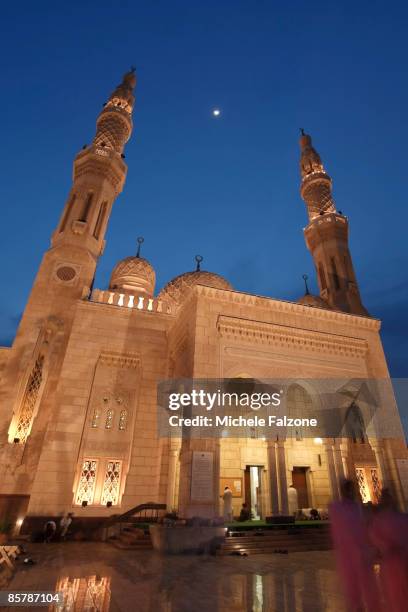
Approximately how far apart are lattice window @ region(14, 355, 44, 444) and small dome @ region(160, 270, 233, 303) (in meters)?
7.98

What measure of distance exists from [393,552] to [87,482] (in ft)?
40.4

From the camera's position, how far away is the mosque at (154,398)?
12.1 meters

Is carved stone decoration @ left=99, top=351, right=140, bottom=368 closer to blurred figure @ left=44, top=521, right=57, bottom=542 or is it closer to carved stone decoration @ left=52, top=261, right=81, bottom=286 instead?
carved stone decoration @ left=52, top=261, right=81, bottom=286

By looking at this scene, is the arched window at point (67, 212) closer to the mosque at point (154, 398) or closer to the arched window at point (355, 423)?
the mosque at point (154, 398)

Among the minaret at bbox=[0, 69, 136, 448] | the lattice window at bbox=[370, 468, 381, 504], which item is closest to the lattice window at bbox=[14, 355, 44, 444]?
the minaret at bbox=[0, 69, 136, 448]

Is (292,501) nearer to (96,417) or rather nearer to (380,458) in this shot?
(380,458)

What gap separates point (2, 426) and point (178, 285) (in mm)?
11065

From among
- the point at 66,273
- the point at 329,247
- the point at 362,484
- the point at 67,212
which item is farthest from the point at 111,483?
the point at 329,247

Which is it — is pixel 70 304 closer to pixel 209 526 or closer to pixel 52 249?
pixel 52 249

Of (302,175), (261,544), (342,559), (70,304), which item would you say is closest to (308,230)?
(302,175)

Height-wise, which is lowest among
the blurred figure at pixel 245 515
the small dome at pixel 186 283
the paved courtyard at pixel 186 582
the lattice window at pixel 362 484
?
the paved courtyard at pixel 186 582

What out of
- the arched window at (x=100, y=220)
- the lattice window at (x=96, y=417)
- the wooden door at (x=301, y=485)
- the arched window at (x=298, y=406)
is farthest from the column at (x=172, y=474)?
the arched window at (x=100, y=220)

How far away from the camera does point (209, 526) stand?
9266 mm

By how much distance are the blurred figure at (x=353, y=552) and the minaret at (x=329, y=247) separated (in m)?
17.8
